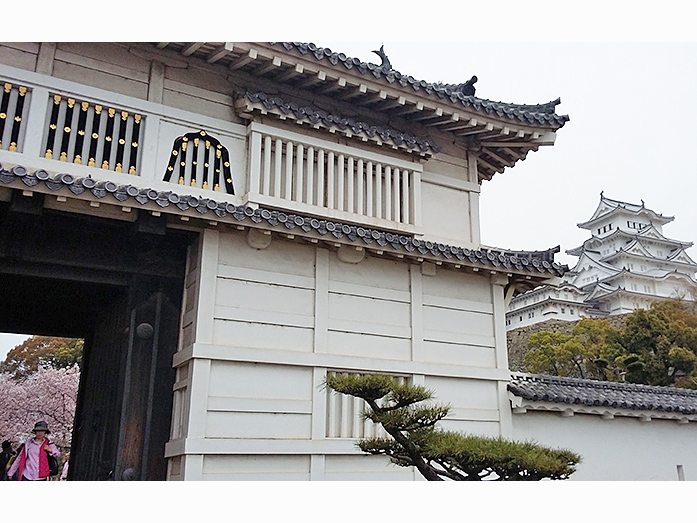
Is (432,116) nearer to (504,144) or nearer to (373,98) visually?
(373,98)

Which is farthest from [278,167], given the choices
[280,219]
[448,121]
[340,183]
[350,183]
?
[448,121]

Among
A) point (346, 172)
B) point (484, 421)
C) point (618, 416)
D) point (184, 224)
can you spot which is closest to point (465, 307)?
point (484, 421)

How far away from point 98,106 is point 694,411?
28.2 ft

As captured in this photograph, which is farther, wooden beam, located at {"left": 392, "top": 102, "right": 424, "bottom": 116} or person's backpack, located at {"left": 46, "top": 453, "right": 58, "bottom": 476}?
wooden beam, located at {"left": 392, "top": 102, "right": 424, "bottom": 116}

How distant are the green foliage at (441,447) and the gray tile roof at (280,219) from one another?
220 centimetres

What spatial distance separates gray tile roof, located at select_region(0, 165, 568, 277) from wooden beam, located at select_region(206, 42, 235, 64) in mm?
1740

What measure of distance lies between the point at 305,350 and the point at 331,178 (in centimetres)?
216

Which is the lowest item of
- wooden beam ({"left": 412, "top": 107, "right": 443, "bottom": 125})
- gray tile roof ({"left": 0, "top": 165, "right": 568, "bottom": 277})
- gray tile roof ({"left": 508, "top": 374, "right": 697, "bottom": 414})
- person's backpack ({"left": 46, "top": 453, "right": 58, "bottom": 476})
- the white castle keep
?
person's backpack ({"left": 46, "top": 453, "right": 58, "bottom": 476})

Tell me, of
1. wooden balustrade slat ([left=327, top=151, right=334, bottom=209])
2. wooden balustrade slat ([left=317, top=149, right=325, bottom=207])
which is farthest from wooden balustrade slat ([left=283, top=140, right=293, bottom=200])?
wooden balustrade slat ([left=327, top=151, right=334, bottom=209])

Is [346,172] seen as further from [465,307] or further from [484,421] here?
[484,421]

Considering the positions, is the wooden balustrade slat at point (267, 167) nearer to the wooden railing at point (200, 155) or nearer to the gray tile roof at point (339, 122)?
the wooden railing at point (200, 155)

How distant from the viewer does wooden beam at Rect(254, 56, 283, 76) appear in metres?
7.04

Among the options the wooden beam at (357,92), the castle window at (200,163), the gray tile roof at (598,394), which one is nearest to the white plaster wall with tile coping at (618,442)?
the gray tile roof at (598,394)

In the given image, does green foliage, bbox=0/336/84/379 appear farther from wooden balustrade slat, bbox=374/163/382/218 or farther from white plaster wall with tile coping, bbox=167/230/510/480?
A: white plaster wall with tile coping, bbox=167/230/510/480
